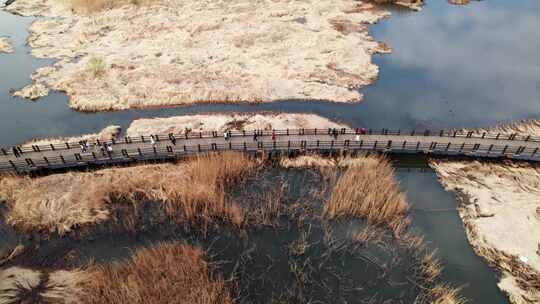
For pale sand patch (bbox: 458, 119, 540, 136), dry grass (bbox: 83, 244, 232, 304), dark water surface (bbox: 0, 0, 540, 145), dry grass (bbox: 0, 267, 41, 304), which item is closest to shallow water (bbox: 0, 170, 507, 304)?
dry grass (bbox: 0, 267, 41, 304)

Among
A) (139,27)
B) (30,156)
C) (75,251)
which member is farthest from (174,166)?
(139,27)

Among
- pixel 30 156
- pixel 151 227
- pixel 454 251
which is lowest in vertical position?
pixel 454 251

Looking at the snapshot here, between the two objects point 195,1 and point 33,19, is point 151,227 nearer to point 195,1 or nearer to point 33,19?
point 195,1

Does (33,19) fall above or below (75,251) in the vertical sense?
above

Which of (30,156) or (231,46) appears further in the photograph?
(231,46)

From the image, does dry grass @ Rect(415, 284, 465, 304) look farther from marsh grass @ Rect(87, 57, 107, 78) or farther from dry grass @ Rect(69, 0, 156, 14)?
dry grass @ Rect(69, 0, 156, 14)

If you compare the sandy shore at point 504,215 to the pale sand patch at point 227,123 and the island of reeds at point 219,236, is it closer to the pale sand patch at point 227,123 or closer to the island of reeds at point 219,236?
the island of reeds at point 219,236

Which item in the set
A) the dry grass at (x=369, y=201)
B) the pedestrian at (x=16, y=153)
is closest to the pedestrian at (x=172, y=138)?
the pedestrian at (x=16, y=153)
